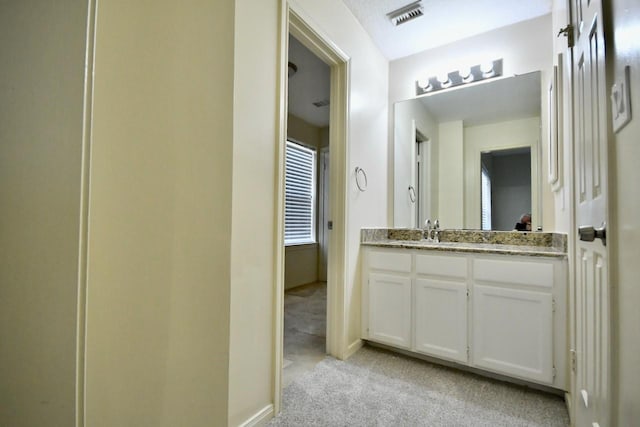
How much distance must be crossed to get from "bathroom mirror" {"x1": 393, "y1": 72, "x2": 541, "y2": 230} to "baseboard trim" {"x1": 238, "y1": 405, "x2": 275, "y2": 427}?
1.81 metres

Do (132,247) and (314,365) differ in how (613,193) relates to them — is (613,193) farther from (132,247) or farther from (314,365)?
(314,365)

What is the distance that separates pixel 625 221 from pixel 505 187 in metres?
1.84

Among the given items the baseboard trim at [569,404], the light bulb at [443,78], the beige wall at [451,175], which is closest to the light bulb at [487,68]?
the light bulb at [443,78]

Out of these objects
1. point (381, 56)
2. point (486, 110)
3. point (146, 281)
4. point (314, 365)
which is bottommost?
point (314, 365)

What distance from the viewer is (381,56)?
8.79 ft

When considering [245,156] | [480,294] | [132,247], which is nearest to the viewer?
[132,247]

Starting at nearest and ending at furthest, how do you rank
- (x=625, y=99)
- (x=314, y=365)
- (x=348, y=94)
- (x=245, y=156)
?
(x=625, y=99) < (x=245, y=156) < (x=314, y=365) < (x=348, y=94)

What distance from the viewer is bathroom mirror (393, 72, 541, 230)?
2231 millimetres

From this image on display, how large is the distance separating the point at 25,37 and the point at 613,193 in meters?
1.48

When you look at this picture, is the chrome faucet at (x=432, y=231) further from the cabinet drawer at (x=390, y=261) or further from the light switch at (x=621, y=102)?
the light switch at (x=621, y=102)

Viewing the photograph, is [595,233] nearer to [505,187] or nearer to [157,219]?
[157,219]

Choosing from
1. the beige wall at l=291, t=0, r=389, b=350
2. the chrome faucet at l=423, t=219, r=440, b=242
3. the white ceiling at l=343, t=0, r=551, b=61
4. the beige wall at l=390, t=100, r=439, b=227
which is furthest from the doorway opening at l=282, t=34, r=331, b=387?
the chrome faucet at l=423, t=219, r=440, b=242

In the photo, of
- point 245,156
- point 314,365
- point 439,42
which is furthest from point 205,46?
point 439,42

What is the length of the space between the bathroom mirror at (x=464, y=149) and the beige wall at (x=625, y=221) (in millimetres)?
1704
